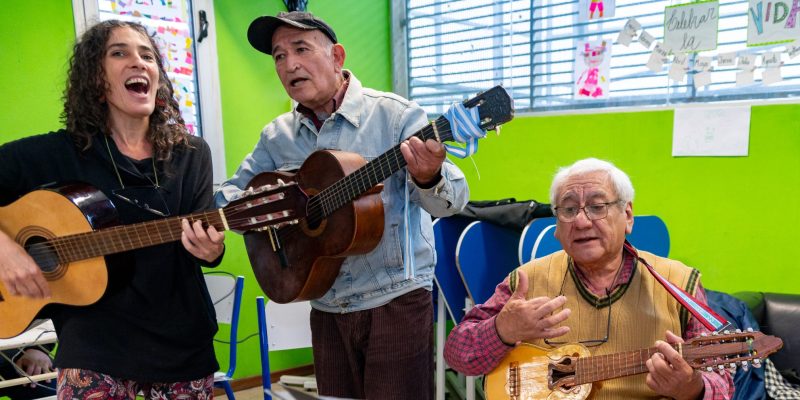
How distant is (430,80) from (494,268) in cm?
166

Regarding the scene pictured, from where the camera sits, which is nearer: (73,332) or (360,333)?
(73,332)

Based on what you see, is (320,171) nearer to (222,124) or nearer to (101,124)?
(101,124)

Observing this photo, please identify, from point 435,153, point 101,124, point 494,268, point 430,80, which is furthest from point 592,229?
point 430,80

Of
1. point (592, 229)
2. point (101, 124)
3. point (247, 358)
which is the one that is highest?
point (101, 124)

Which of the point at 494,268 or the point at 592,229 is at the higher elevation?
the point at 592,229

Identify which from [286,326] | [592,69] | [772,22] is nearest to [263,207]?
[286,326]

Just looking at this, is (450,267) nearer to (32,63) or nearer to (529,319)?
(529,319)

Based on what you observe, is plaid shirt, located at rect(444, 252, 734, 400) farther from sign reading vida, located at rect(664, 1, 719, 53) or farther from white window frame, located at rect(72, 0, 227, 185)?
white window frame, located at rect(72, 0, 227, 185)

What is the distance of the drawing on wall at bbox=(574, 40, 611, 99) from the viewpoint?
294 centimetres

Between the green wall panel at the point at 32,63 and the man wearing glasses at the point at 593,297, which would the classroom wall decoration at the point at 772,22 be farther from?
the green wall panel at the point at 32,63

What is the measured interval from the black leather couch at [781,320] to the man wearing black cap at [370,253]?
1607mm

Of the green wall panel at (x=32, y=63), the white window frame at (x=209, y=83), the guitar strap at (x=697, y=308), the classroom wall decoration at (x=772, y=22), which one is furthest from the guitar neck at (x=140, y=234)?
the classroom wall decoration at (x=772, y=22)

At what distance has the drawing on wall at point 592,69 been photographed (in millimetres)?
2939

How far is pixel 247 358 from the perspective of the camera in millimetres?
3549
